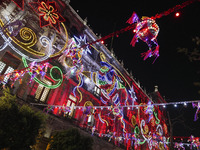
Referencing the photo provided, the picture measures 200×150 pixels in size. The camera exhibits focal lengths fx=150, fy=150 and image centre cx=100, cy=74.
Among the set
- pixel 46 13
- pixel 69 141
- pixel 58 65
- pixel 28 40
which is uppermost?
pixel 46 13

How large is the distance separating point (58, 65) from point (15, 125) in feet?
29.5

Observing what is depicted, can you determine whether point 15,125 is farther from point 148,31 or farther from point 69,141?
point 148,31

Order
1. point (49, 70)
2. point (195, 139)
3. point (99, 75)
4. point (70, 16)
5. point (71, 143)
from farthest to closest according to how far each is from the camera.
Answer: point (195, 139)
point (99, 75)
point (70, 16)
point (49, 70)
point (71, 143)

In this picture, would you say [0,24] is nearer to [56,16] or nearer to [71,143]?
[56,16]

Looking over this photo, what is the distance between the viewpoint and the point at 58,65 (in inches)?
633

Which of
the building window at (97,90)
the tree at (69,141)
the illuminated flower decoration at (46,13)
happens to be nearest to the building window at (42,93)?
the tree at (69,141)

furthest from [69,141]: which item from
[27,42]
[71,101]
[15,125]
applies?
[27,42]

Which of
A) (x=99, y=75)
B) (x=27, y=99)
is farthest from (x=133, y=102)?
(x=27, y=99)

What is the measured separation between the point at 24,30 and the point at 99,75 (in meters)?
10.7

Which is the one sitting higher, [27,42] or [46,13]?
[46,13]

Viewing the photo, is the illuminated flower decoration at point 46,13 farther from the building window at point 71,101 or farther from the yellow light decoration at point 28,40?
the building window at point 71,101

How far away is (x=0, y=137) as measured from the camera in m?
7.23

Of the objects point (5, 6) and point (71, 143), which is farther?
point (5, 6)

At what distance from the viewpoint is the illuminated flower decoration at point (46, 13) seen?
14477 mm
